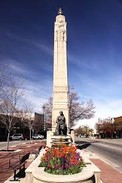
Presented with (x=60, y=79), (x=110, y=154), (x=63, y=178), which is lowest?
(x=110, y=154)

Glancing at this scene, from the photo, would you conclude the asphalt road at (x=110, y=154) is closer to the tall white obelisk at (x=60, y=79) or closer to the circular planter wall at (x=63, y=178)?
the tall white obelisk at (x=60, y=79)

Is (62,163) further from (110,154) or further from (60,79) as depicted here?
(60,79)

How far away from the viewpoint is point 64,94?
2359 cm

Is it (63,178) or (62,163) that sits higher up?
(62,163)

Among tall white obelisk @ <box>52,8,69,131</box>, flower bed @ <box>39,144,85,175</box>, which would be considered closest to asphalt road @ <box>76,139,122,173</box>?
tall white obelisk @ <box>52,8,69,131</box>

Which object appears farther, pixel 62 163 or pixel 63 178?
pixel 62 163

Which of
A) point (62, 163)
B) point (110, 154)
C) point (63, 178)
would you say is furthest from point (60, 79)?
point (63, 178)

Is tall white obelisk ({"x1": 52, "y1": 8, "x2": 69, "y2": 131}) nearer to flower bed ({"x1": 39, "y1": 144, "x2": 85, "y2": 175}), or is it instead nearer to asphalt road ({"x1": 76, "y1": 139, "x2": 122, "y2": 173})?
asphalt road ({"x1": 76, "y1": 139, "x2": 122, "y2": 173})

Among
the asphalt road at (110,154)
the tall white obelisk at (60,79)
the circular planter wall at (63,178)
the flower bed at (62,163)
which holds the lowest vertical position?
the asphalt road at (110,154)

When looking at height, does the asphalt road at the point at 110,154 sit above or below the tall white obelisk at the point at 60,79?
below

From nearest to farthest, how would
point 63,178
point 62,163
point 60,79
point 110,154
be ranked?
point 63,178
point 62,163
point 110,154
point 60,79

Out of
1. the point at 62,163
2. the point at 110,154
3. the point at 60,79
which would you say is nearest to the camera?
the point at 62,163

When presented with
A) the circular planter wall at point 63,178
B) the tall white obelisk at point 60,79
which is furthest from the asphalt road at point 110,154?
the circular planter wall at point 63,178

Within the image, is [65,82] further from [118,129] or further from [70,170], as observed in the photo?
[118,129]
